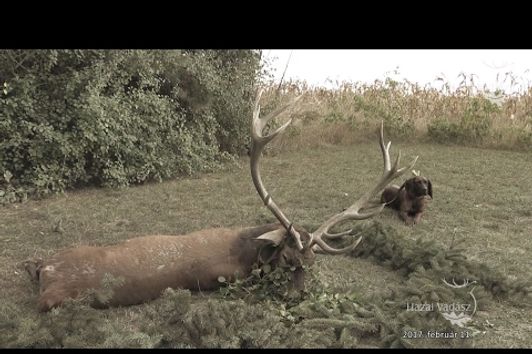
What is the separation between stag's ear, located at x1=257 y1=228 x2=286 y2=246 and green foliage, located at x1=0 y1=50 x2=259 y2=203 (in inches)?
178

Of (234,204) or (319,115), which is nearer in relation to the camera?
(234,204)

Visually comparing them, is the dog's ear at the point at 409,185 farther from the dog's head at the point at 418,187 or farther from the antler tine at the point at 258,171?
the antler tine at the point at 258,171

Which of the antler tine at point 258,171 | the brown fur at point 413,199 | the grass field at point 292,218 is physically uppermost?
the antler tine at point 258,171

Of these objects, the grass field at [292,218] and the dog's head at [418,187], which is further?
the dog's head at [418,187]

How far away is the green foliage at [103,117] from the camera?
7.43 meters

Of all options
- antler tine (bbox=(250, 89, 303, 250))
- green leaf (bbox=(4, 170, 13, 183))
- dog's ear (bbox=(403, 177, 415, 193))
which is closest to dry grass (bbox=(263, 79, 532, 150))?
dog's ear (bbox=(403, 177, 415, 193))

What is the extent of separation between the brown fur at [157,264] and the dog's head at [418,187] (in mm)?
2884

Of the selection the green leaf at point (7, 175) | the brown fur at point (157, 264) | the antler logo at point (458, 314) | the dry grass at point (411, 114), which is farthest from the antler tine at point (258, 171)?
the dry grass at point (411, 114)

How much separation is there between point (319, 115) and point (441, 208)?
245 inches

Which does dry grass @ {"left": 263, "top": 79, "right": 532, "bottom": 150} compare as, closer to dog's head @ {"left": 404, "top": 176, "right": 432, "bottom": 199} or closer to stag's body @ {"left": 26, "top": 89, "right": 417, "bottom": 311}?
dog's head @ {"left": 404, "top": 176, "right": 432, "bottom": 199}

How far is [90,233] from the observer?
5969mm

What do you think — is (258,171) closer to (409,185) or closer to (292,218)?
(292,218)

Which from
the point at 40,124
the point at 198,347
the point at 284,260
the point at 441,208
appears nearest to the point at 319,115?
the point at 441,208
